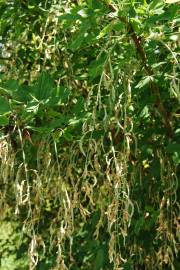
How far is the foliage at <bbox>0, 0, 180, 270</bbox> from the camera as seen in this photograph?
48.3 inches

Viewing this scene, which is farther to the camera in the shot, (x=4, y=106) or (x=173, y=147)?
(x=173, y=147)

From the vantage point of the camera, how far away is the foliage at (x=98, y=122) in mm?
1228

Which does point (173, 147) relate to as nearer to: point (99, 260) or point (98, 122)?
point (98, 122)

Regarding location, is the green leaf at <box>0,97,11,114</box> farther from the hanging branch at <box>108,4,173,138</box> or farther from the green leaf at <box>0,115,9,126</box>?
the hanging branch at <box>108,4,173,138</box>

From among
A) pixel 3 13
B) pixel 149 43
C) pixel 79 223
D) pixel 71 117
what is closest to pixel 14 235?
pixel 79 223

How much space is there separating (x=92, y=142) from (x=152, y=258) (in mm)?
595

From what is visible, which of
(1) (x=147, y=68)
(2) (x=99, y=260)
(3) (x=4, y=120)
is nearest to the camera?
(3) (x=4, y=120)

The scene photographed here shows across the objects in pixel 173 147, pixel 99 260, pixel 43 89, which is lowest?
pixel 99 260

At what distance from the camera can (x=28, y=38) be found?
210 cm

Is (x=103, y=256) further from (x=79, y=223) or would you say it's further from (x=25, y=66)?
(x=25, y=66)

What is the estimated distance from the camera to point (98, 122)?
1.41 m

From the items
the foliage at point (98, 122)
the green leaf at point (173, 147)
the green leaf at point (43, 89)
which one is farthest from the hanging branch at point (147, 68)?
the green leaf at point (43, 89)

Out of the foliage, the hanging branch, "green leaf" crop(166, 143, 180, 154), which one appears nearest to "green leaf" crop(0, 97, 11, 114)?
the foliage

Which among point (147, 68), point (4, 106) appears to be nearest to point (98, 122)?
point (147, 68)
